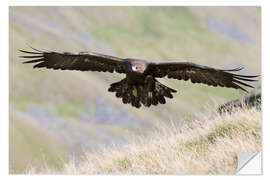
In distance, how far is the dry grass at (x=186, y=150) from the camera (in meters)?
5.67

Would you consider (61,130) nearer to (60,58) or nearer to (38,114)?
(38,114)

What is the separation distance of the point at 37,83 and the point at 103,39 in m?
3.25

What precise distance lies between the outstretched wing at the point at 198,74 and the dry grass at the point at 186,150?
44 centimetres

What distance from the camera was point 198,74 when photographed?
257 inches

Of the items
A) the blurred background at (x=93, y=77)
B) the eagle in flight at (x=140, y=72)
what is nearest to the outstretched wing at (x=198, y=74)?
the eagle in flight at (x=140, y=72)

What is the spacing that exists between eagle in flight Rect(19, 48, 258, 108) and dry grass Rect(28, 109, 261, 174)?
460mm

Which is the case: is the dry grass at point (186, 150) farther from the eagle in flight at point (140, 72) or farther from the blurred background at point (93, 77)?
the blurred background at point (93, 77)

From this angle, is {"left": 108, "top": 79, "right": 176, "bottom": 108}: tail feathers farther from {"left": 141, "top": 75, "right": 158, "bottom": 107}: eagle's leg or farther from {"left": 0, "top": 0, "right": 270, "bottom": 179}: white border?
{"left": 0, "top": 0, "right": 270, "bottom": 179}: white border

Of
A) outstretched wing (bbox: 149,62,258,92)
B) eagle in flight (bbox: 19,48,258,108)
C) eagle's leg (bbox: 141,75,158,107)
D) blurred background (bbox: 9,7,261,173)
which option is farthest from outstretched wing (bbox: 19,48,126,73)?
blurred background (bbox: 9,7,261,173)

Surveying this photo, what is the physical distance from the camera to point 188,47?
1852cm

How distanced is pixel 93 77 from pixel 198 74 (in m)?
16.5
